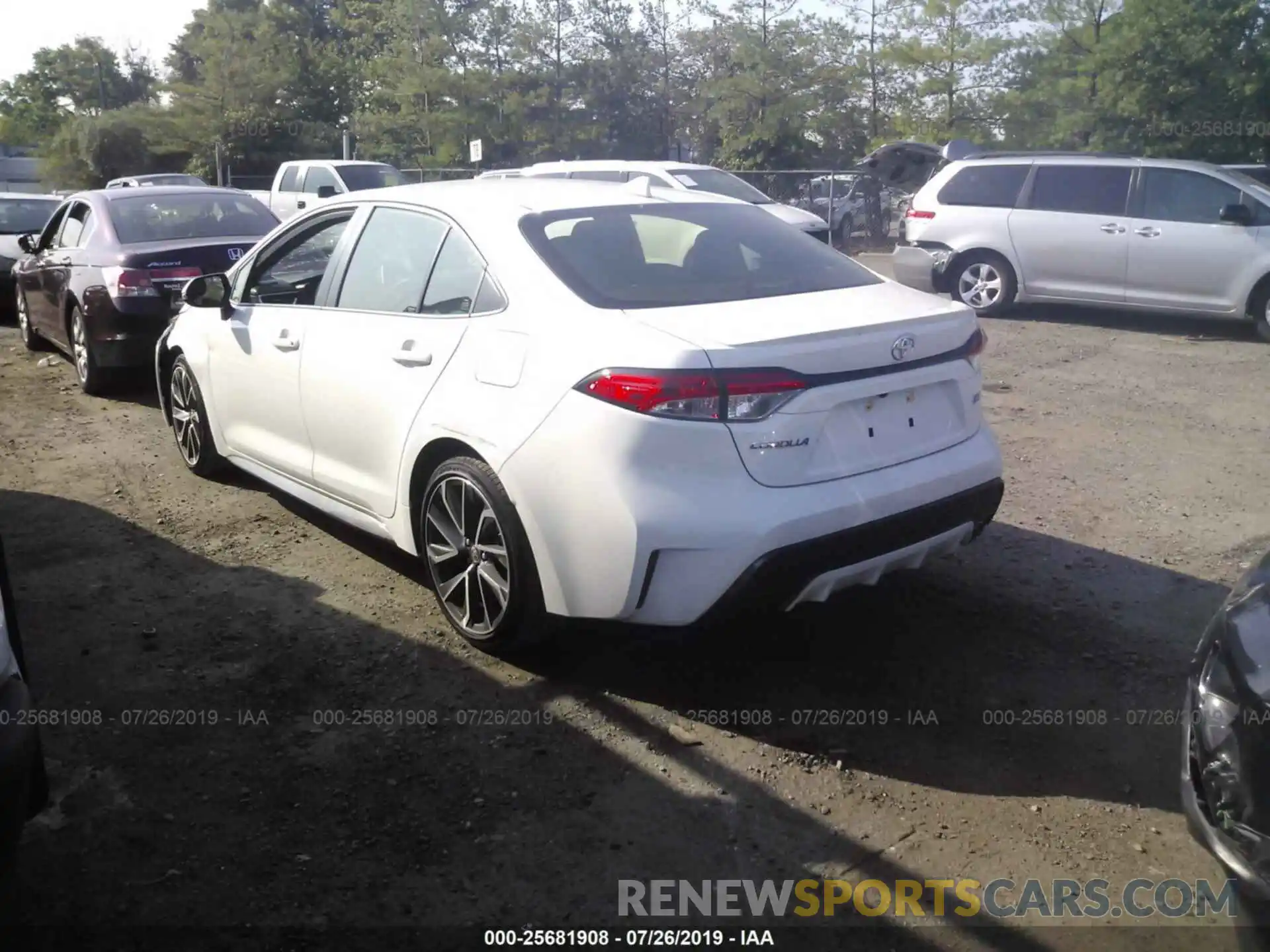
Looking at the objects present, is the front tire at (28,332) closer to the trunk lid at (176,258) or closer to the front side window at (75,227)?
the front side window at (75,227)

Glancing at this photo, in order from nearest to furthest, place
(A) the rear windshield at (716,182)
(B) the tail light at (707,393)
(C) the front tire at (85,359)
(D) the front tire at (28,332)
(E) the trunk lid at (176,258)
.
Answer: (B) the tail light at (707,393), (E) the trunk lid at (176,258), (C) the front tire at (85,359), (D) the front tire at (28,332), (A) the rear windshield at (716,182)

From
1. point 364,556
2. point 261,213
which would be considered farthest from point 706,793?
point 261,213

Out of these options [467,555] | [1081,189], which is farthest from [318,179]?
[467,555]

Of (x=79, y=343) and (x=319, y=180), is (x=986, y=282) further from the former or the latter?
(x=319, y=180)

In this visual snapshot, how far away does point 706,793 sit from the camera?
3.47 meters

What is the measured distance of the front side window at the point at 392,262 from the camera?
4.57 metres

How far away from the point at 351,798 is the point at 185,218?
6.94 m

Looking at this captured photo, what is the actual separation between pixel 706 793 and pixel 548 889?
25.1 inches

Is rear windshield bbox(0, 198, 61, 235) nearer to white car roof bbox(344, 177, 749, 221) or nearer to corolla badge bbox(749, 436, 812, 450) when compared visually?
white car roof bbox(344, 177, 749, 221)

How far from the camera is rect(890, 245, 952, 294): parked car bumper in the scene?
42.0 feet

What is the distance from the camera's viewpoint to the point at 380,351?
4.57 m

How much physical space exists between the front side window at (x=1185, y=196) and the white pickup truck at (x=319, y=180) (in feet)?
37.4

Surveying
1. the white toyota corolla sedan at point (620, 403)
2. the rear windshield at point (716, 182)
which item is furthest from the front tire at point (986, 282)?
the white toyota corolla sedan at point (620, 403)

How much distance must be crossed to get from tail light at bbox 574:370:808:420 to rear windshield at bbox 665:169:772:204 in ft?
40.4
